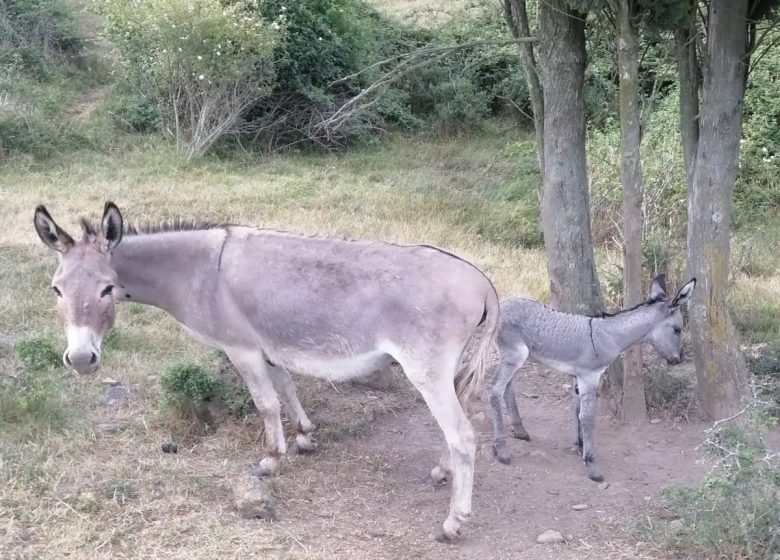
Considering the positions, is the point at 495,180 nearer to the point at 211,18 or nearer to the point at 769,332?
the point at 211,18

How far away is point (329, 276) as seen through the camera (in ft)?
17.7

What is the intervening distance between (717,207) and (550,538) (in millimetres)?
2967

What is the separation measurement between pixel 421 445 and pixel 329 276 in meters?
1.85

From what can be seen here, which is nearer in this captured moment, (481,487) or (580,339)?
(481,487)

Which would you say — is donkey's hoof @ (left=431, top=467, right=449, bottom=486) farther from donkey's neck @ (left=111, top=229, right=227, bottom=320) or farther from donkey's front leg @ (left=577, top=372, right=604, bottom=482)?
donkey's neck @ (left=111, top=229, right=227, bottom=320)

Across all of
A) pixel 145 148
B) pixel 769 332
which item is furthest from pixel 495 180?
pixel 769 332

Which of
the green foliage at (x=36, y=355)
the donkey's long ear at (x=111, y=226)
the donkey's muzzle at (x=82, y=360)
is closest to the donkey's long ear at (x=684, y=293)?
the donkey's long ear at (x=111, y=226)

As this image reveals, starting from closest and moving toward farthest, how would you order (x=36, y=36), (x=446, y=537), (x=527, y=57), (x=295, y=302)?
(x=446, y=537) → (x=295, y=302) → (x=527, y=57) → (x=36, y=36)

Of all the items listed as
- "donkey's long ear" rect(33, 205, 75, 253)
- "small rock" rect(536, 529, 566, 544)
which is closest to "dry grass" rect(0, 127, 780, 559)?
"small rock" rect(536, 529, 566, 544)

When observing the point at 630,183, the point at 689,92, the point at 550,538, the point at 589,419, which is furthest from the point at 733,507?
the point at 689,92

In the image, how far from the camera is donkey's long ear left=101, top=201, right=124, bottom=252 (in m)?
5.23

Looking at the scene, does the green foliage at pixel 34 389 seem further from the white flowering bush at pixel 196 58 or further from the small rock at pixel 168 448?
the white flowering bush at pixel 196 58

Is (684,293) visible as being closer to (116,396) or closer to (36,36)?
(116,396)

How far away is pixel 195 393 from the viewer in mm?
6191
